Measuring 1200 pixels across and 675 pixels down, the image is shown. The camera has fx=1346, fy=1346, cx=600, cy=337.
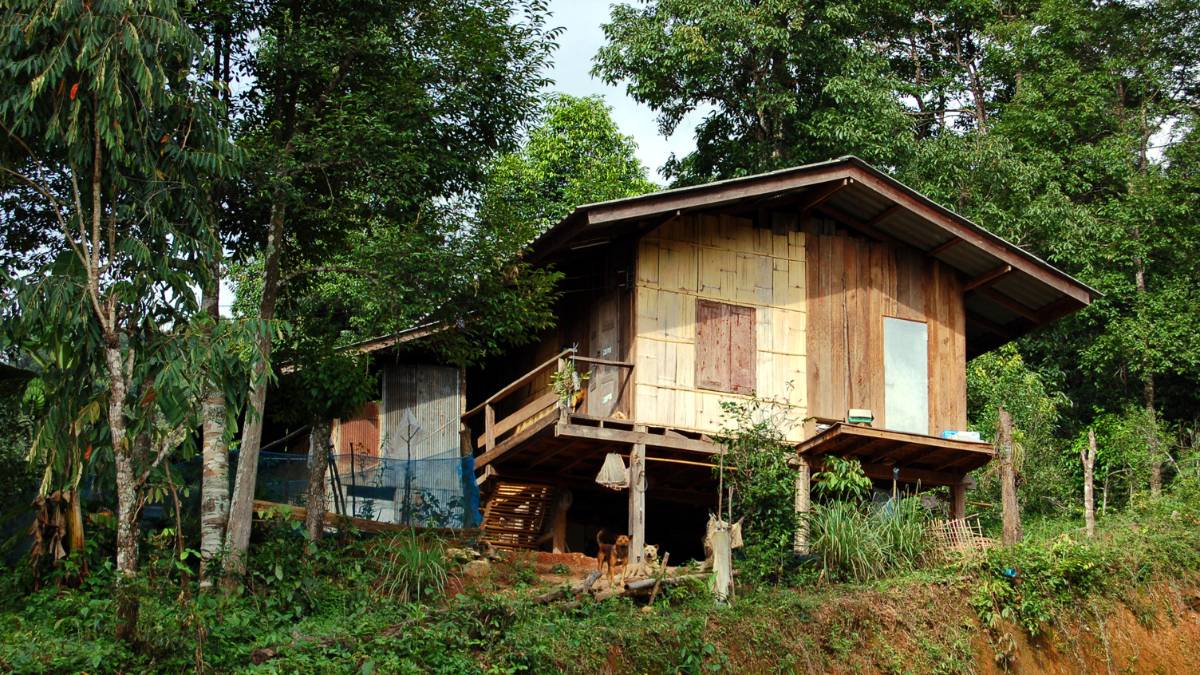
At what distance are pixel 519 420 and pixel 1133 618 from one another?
8.29 meters

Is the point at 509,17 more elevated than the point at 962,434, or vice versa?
the point at 509,17

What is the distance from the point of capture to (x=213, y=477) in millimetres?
15477

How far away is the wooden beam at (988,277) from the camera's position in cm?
1914

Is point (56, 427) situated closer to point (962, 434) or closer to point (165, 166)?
point (165, 166)

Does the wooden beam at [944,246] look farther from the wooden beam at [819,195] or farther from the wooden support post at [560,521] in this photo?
the wooden support post at [560,521]

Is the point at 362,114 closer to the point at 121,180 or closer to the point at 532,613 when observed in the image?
the point at 121,180

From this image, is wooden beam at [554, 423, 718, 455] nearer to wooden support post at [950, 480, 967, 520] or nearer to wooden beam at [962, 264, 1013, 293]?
wooden support post at [950, 480, 967, 520]

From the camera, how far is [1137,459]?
2347cm

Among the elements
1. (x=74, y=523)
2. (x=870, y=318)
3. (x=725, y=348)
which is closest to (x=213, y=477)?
(x=74, y=523)

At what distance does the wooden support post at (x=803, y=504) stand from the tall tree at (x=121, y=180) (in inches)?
305

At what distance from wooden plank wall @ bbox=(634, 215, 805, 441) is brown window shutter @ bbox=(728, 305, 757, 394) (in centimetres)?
9

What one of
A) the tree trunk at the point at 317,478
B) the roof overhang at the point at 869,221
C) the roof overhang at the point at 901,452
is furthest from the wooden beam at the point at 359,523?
the roof overhang at the point at 901,452

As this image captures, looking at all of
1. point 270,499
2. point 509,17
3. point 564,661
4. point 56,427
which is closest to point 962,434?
point 564,661

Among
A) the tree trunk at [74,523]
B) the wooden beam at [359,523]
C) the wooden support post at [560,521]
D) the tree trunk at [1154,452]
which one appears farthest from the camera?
the tree trunk at [1154,452]
